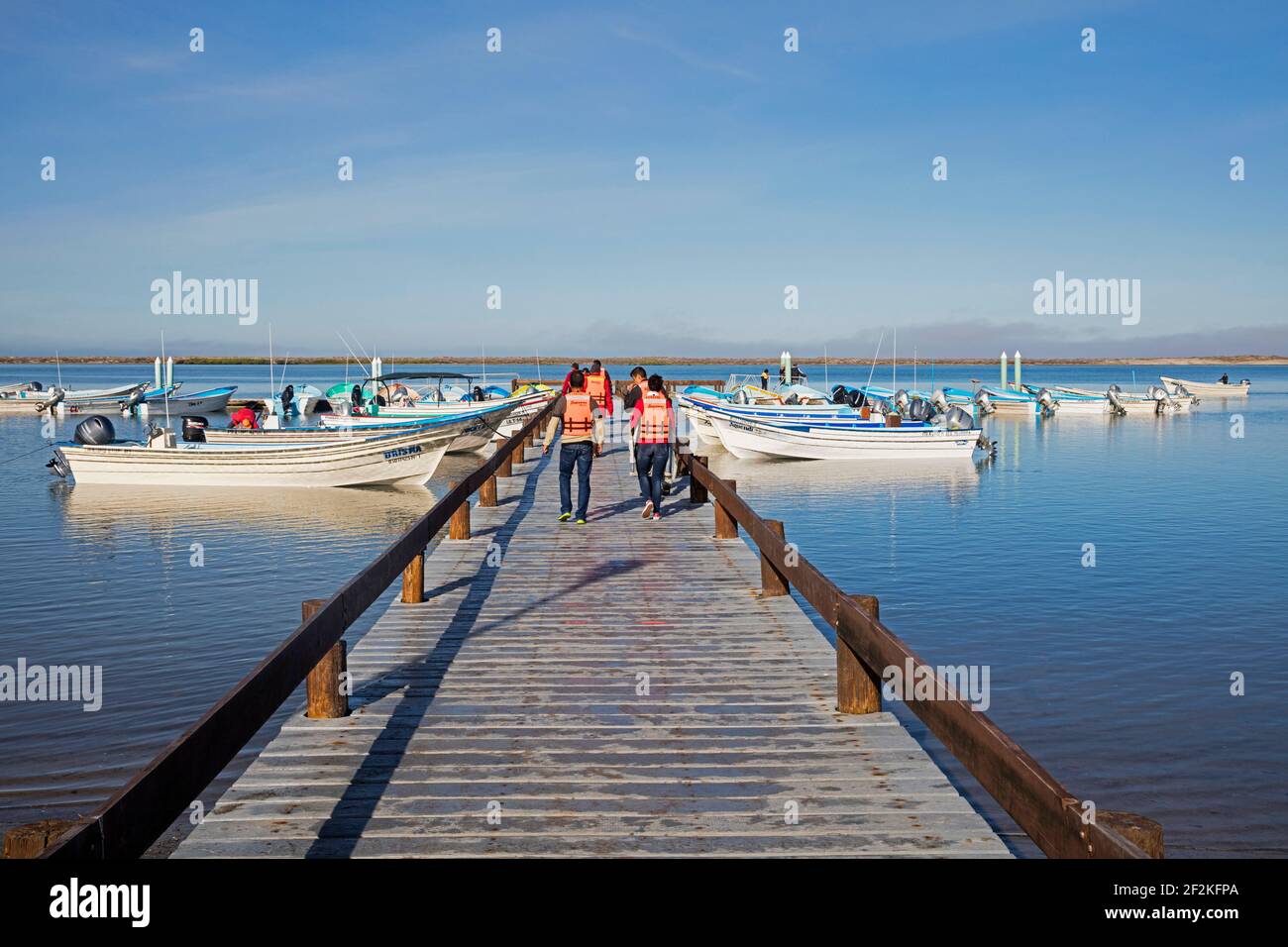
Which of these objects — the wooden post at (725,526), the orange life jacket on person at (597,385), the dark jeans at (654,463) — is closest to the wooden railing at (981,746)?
the wooden post at (725,526)

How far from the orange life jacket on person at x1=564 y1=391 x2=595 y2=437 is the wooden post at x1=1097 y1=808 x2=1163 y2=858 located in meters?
11.6

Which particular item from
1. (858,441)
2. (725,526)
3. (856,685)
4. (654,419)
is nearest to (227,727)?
(856,685)

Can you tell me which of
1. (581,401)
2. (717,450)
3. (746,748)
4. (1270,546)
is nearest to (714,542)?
(581,401)

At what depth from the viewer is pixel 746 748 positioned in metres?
6.45

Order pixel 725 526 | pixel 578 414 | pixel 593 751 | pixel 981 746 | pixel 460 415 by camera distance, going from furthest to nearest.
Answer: pixel 460 415
pixel 578 414
pixel 725 526
pixel 593 751
pixel 981 746

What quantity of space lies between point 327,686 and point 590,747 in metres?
1.69

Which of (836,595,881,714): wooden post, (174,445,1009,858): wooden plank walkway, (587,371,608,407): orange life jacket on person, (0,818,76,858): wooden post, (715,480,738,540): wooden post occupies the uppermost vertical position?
(587,371,608,407): orange life jacket on person

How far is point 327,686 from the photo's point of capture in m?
6.93

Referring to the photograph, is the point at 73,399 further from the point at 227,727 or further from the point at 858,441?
the point at 227,727

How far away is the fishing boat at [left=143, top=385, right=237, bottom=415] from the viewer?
2997 inches

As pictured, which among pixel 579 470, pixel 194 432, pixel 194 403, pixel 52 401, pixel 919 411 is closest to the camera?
pixel 579 470

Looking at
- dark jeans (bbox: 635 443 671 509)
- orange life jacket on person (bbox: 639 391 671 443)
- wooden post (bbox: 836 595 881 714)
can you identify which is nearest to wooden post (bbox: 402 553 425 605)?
wooden post (bbox: 836 595 881 714)

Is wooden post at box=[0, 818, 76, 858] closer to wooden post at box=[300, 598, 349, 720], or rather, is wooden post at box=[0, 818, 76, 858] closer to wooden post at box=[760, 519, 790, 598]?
wooden post at box=[300, 598, 349, 720]
